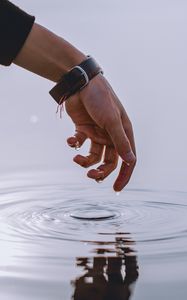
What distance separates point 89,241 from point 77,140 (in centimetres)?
50

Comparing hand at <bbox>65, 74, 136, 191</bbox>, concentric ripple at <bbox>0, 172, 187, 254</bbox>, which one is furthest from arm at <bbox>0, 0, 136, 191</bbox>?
concentric ripple at <bbox>0, 172, 187, 254</bbox>

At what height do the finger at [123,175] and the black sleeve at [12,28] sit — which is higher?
the black sleeve at [12,28]

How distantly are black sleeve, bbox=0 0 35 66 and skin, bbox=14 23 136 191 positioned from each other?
33 millimetres

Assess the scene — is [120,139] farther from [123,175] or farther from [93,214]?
[93,214]

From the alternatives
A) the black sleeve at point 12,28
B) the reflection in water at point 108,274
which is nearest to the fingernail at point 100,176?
the reflection in water at point 108,274

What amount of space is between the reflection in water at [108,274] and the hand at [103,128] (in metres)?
0.29

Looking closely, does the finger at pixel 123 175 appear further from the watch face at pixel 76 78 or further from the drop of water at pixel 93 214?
the drop of water at pixel 93 214

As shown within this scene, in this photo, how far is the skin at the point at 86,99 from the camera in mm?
3025

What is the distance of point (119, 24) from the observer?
15.2 meters

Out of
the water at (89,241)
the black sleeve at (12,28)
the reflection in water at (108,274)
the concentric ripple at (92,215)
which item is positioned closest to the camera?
the reflection in water at (108,274)

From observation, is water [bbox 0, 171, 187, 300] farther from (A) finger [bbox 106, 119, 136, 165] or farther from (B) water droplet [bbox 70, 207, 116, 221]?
(A) finger [bbox 106, 119, 136, 165]

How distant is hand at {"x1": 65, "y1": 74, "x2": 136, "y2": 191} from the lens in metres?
3.03

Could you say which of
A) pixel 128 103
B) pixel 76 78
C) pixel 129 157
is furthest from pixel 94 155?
pixel 128 103

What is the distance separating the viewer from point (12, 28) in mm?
2980
